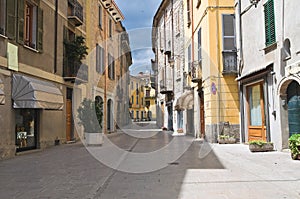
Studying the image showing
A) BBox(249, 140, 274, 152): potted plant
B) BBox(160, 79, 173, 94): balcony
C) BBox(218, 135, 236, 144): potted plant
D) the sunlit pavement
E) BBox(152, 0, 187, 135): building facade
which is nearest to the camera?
the sunlit pavement

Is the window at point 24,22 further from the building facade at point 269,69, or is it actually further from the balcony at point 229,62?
the building facade at point 269,69

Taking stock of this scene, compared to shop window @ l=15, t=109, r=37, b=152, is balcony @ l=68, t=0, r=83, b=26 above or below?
above

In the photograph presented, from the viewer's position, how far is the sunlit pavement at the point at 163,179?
5230mm

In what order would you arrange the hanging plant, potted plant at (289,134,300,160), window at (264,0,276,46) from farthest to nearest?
1. the hanging plant
2. window at (264,0,276,46)
3. potted plant at (289,134,300,160)

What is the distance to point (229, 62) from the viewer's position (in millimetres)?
13867

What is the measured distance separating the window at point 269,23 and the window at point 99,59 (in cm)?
1227

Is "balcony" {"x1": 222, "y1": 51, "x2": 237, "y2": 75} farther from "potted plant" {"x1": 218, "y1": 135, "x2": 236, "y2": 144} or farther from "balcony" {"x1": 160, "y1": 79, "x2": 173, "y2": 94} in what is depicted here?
"balcony" {"x1": 160, "y1": 79, "x2": 173, "y2": 94}

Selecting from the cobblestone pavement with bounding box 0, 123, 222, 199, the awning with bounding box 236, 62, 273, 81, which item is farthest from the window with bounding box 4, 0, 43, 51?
the awning with bounding box 236, 62, 273, 81

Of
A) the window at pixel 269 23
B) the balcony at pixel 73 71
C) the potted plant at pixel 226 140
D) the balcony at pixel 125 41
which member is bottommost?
the potted plant at pixel 226 140

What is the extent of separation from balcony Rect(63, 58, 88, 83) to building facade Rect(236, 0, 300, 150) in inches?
Answer: 316

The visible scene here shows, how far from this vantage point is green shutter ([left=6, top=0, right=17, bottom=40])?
9.97 meters

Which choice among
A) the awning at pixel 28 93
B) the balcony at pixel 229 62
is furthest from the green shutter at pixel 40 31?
the balcony at pixel 229 62

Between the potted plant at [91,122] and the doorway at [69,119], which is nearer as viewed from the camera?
the potted plant at [91,122]

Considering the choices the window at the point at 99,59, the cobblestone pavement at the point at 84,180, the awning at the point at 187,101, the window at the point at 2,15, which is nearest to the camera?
the cobblestone pavement at the point at 84,180
